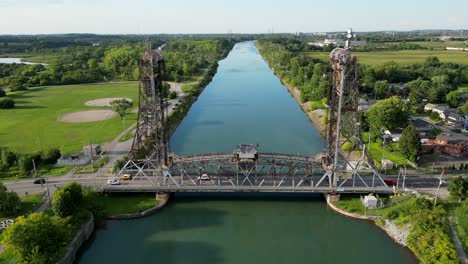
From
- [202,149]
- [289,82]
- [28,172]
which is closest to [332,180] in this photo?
[202,149]

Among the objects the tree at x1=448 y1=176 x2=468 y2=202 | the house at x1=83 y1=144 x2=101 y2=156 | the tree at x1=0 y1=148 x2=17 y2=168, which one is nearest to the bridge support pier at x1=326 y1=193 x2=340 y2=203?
the tree at x1=448 y1=176 x2=468 y2=202

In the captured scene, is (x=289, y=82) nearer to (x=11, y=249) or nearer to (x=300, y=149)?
(x=300, y=149)

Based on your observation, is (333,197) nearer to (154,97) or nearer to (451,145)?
(154,97)

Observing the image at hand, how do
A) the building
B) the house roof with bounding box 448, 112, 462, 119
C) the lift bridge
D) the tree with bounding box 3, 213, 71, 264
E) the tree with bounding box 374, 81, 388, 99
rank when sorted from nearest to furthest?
the tree with bounding box 3, 213, 71, 264, the lift bridge, the building, the house roof with bounding box 448, 112, 462, 119, the tree with bounding box 374, 81, 388, 99

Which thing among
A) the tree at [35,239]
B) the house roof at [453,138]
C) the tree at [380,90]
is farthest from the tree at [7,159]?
the tree at [380,90]

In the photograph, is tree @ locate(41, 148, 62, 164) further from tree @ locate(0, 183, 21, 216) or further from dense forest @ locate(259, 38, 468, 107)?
dense forest @ locate(259, 38, 468, 107)
